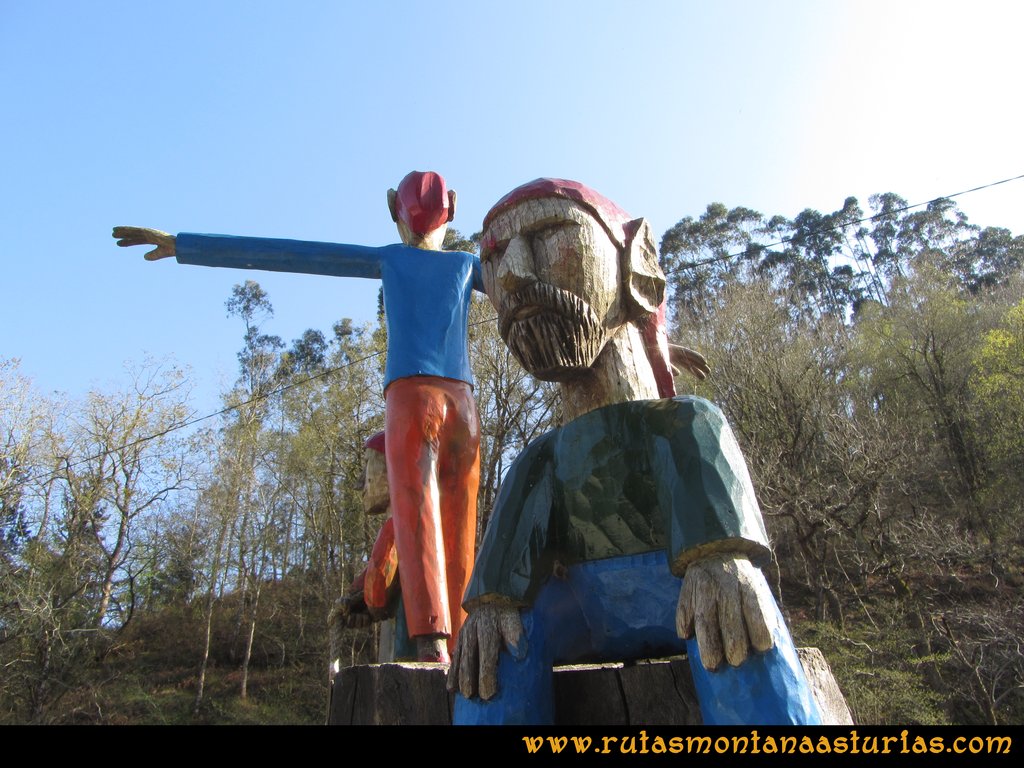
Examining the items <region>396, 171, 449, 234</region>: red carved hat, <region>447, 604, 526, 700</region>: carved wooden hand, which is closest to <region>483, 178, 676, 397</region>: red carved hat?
<region>447, 604, 526, 700</region>: carved wooden hand

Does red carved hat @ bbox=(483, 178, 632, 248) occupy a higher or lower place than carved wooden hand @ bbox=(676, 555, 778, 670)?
higher

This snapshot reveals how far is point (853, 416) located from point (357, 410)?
11096mm

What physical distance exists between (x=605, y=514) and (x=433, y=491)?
128cm

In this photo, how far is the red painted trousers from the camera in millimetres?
2449

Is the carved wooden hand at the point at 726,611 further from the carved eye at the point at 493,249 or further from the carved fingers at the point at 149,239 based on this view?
the carved fingers at the point at 149,239

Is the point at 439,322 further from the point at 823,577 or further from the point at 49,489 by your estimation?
the point at 49,489

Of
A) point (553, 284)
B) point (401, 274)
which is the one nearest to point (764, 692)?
point (553, 284)

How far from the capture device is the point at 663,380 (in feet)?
5.97

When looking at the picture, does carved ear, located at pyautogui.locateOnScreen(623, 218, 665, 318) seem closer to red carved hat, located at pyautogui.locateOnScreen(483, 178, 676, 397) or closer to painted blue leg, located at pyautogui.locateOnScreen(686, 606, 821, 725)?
red carved hat, located at pyautogui.locateOnScreen(483, 178, 676, 397)

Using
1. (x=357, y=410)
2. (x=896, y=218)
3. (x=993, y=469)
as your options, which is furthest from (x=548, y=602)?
(x=896, y=218)

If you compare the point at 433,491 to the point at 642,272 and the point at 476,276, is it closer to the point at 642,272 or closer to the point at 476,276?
the point at 476,276

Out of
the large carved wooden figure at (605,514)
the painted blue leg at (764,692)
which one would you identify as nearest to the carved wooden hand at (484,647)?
the large carved wooden figure at (605,514)

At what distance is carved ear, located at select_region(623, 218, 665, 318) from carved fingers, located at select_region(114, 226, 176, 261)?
2.28m

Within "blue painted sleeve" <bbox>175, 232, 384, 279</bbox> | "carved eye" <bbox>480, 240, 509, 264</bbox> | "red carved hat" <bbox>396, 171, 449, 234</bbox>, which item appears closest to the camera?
"carved eye" <bbox>480, 240, 509, 264</bbox>
